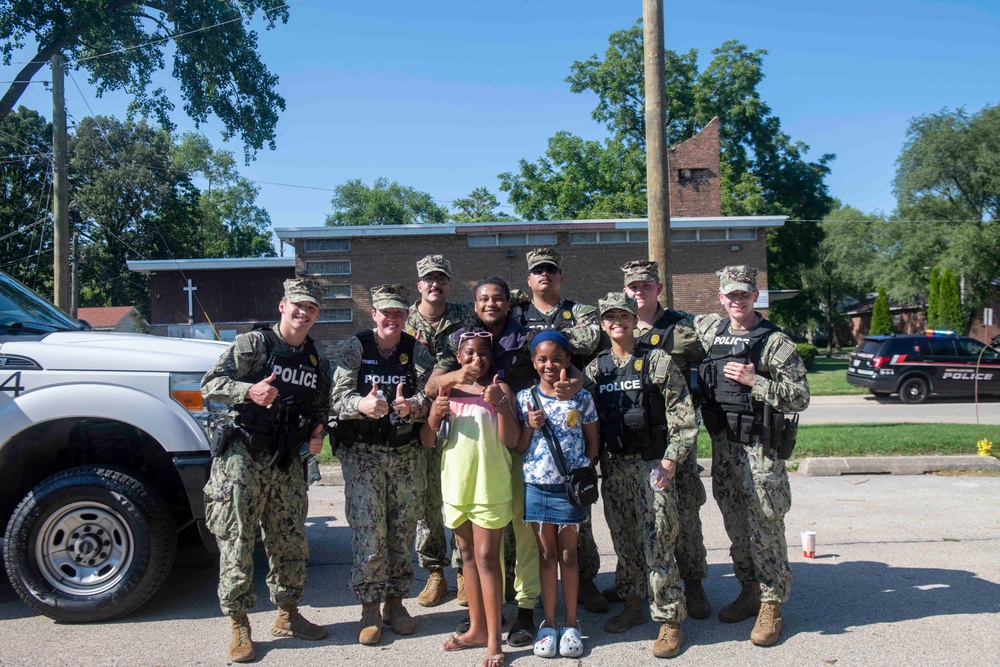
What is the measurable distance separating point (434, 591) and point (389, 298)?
6.49 ft

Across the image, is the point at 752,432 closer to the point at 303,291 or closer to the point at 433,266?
the point at 433,266

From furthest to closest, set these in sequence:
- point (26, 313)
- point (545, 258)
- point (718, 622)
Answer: point (26, 313), point (545, 258), point (718, 622)

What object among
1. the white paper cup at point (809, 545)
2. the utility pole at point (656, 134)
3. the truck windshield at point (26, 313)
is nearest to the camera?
the truck windshield at point (26, 313)

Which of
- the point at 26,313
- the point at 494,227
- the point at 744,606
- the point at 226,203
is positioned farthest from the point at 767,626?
the point at 226,203

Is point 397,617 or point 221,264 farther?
point 221,264

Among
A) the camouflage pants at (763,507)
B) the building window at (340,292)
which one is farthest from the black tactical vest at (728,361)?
the building window at (340,292)

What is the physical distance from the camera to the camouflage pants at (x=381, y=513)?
4023 millimetres

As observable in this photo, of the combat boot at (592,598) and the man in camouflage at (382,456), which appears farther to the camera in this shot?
the combat boot at (592,598)

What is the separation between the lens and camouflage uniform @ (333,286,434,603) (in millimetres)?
4008

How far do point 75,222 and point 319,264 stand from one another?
2565 centimetres

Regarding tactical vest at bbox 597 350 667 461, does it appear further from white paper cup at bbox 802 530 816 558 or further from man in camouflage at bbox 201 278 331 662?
white paper cup at bbox 802 530 816 558

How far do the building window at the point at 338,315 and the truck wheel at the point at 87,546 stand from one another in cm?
2153

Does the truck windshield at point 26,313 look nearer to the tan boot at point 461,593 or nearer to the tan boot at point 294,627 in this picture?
the tan boot at point 294,627

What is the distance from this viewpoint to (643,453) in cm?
394
